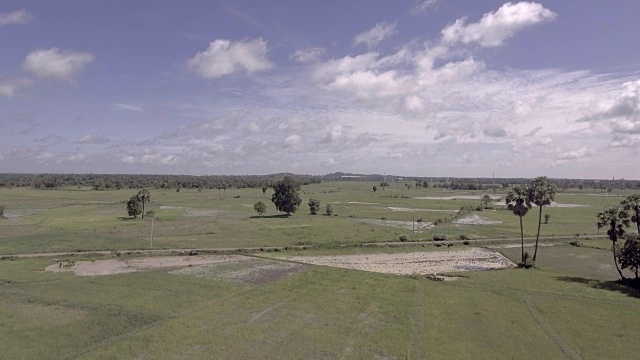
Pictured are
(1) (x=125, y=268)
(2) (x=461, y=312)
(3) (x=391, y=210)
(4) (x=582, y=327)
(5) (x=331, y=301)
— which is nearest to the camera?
(4) (x=582, y=327)

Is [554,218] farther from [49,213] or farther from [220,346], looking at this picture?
[49,213]

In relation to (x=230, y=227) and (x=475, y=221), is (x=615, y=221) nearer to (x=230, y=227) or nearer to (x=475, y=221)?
(x=475, y=221)

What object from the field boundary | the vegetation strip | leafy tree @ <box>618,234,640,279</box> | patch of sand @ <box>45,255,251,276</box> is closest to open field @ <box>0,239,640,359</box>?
the vegetation strip

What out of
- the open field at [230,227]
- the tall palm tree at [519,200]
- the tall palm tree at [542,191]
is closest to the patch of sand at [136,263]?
the open field at [230,227]

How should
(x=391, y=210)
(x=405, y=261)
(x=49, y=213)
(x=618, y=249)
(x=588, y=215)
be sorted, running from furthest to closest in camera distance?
(x=391, y=210) < (x=588, y=215) < (x=49, y=213) < (x=405, y=261) < (x=618, y=249)

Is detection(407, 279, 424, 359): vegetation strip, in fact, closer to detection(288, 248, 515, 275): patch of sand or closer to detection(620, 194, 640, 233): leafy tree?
detection(288, 248, 515, 275): patch of sand

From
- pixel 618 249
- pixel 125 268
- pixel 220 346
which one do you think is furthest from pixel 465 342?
pixel 125 268
